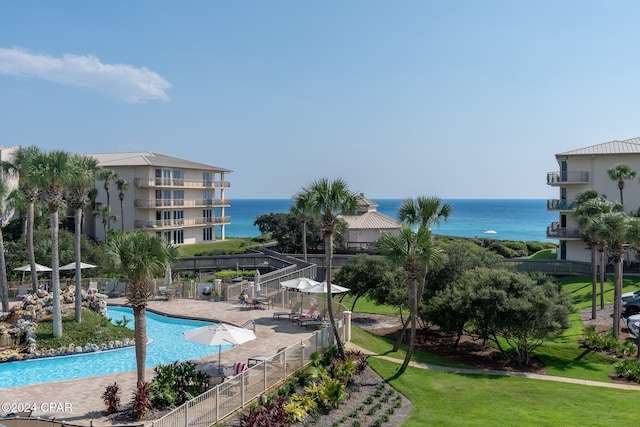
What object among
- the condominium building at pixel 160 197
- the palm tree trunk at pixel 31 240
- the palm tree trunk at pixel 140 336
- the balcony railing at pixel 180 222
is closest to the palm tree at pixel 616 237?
the palm tree trunk at pixel 140 336

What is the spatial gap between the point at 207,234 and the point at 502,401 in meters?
58.0

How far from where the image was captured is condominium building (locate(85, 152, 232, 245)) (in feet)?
202

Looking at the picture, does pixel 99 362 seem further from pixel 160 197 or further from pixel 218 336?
pixel 160 197

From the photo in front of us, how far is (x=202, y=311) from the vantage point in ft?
95.6

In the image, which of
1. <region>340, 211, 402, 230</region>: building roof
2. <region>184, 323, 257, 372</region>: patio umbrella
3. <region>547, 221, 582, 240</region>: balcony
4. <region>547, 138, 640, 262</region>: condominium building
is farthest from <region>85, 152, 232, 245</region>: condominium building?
<region>184, 323, 257, 372</region>: patio umbrella

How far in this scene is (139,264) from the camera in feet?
49.0

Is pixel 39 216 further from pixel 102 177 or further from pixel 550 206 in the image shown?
pixel 550 206

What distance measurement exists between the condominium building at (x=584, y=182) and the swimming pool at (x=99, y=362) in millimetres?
39496

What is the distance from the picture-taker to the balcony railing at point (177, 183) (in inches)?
2405

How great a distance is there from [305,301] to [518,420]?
12763mm

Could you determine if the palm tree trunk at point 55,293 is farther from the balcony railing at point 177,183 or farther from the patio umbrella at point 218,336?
the balcony railing at point 177,183

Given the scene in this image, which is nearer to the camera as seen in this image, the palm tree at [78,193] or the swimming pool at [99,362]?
the swimming pool at [99,362]

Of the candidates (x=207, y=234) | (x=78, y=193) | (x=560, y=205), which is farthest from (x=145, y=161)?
(x=560, y=205)

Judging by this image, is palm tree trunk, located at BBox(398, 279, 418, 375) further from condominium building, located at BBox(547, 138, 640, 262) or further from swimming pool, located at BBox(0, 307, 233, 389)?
condominium building, located at BBox(547, 138, 640, 262)
